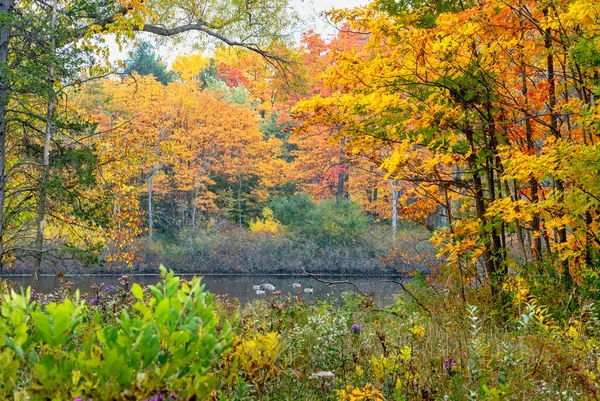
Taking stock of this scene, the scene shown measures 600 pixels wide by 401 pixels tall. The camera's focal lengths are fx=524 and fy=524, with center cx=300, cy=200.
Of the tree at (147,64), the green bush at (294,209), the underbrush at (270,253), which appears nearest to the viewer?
the underbrush at (270,253)

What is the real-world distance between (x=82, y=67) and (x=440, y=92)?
215 inches

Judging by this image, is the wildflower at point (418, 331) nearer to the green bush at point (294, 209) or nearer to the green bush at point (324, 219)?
the green bush at point (324, 219)

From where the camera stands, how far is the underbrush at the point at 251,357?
1047 millimetres

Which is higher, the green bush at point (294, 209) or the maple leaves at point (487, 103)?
the green bush at point (294, 209)

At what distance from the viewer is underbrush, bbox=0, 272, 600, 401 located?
1047mm

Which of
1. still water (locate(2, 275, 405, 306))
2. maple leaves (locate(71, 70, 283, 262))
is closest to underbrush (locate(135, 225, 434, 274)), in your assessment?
still water (locate(2, 275, 405, 306))

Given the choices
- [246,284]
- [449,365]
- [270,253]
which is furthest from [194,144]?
[449,365]

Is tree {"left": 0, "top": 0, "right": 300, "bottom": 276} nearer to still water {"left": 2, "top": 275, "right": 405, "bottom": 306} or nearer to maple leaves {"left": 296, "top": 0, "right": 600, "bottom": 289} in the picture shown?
maple leaves {"left": 296, "top": 0, "right": 600, "bottom": 289}


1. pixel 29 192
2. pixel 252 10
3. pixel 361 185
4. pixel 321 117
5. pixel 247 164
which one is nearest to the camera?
pixel 321 117

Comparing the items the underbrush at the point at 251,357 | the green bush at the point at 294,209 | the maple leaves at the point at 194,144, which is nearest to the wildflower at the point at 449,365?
the underbrush at the point at 251,357

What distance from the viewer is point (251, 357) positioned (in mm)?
1932

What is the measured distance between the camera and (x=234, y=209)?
26.5 metres

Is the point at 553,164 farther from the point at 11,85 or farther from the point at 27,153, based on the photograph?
the point at 27,153

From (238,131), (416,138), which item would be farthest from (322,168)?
(416,138)
